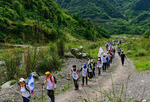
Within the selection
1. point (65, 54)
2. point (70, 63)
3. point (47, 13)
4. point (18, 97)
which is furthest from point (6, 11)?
point (18, 97)

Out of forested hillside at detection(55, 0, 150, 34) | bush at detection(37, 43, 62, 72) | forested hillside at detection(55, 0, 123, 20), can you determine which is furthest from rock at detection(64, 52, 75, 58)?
forested hillside at detection(55, 0, 123, 20)

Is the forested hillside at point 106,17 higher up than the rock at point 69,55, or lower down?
higher up

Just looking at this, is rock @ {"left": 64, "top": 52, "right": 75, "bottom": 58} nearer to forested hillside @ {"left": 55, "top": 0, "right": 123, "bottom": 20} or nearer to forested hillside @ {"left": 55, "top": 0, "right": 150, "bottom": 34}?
forested hillside @ {"left": 55, "top": 0, "right": 150, "bottom": 34}

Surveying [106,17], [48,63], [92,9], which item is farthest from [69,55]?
[92,9]

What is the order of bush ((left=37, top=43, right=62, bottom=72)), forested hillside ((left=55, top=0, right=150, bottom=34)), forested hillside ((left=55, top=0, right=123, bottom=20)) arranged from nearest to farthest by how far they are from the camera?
bush ((left=37, top=43, right=62, bottom=72))
forested hillside ((left=55, top=0, right=150, bottom=34))
forested hillside ((left=55, top=0, right=123, bottom=20))

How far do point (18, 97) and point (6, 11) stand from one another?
2268cm

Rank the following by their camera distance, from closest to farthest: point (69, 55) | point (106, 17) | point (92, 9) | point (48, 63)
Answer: point (48, 63)
point (69, 55)
point (106, 17)
point (92, 9)

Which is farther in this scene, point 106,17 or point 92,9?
point 92,9

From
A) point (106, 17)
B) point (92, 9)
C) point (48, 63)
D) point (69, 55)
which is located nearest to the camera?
point (48, 63)

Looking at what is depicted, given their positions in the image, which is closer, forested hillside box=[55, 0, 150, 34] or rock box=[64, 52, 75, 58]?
rock box=[64, 52, 75, 58]

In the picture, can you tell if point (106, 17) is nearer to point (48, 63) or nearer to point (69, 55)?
point (69, 55)

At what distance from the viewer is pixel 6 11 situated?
1022 inches

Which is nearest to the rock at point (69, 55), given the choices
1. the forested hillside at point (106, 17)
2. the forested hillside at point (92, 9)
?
the forested hillside at point (106, 17)

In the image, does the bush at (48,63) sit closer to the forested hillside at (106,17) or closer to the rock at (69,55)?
the rock at (69,55)
